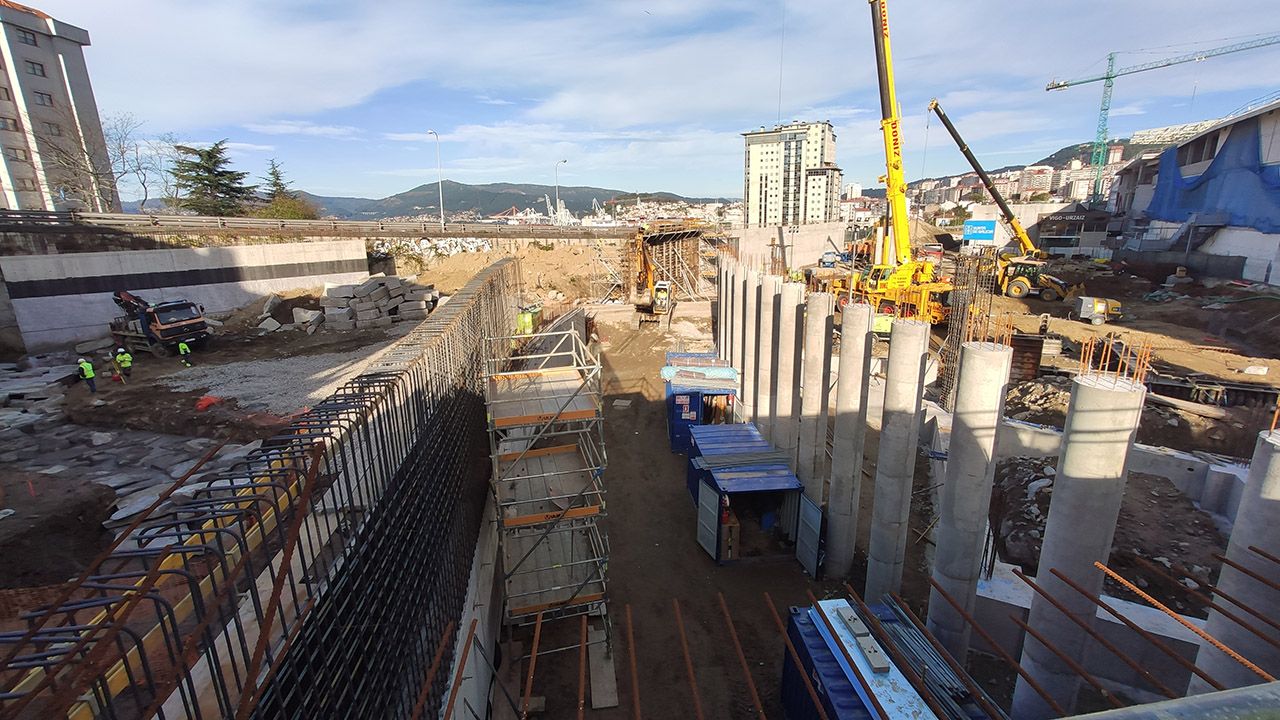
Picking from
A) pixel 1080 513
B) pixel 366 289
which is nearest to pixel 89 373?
pixel 366 289

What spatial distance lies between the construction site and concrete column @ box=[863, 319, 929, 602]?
0.06m

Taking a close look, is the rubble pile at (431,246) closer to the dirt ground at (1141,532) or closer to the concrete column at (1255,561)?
the dirt ground at (1141,532)

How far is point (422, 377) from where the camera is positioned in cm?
701

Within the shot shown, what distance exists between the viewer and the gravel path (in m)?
18.0

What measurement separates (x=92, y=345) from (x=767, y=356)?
28202 mm

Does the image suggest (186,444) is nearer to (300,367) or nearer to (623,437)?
(300,367)

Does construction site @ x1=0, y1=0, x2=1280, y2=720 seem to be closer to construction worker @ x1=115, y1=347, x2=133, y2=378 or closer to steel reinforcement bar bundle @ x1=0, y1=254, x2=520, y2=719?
steel reinforcement bar bundle @ x1=0, y1=254, x2=520, y2=719

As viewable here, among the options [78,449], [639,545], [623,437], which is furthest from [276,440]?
[78,449]

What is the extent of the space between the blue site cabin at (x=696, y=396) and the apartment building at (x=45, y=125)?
42.2 metres

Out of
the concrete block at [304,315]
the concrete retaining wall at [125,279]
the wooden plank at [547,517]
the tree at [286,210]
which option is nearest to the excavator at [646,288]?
the concrete block at [304,315]

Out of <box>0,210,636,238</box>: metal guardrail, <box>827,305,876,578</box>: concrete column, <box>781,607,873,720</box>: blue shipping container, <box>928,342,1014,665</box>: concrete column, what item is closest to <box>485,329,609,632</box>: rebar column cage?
<box>781,607,873,720</box>: blue shipping container

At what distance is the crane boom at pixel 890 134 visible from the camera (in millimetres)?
19663

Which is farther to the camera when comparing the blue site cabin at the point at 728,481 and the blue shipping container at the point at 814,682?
the blue site cabin at the point at 728,481

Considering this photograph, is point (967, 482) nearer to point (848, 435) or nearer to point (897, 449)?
point (897, 449)
